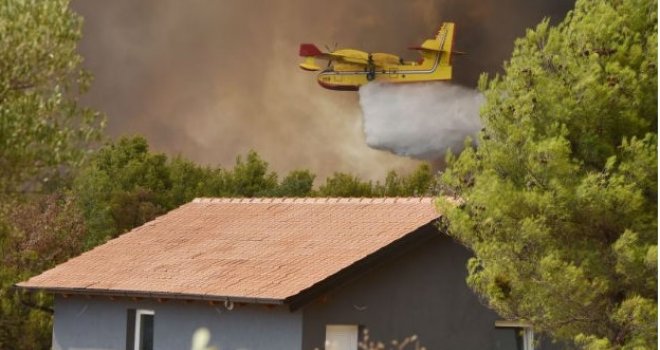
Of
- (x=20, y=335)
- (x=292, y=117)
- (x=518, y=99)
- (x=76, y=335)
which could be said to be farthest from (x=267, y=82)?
(x=518, y=99)

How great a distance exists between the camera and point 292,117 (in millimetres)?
69312

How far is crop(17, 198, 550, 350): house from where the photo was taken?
24625mm

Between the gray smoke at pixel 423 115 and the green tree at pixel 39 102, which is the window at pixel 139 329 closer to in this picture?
the green tree at pixel 39 102

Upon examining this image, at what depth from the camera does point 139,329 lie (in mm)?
27531

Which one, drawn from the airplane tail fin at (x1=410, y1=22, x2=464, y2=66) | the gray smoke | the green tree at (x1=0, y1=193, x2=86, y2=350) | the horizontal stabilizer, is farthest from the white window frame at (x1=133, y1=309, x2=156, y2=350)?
the gray smoke

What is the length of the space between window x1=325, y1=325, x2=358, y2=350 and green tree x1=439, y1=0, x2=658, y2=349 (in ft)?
17.3

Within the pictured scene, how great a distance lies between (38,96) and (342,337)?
10.2 meters

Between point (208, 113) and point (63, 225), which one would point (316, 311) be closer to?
point (63, 225)

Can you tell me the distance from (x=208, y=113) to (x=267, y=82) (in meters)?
3.26

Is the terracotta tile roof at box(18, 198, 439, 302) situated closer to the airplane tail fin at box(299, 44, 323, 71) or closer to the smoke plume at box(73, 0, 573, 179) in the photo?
the airplane tail fin at box(299, 44, 323, 71)

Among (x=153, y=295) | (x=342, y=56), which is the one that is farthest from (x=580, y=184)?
(x=342, y=56)

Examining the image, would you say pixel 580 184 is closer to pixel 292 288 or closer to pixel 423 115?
pixel 292 288

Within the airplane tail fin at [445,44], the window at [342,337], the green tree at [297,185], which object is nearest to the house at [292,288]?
the window at [342,337]

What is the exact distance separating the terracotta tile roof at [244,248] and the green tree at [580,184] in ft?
16.4
